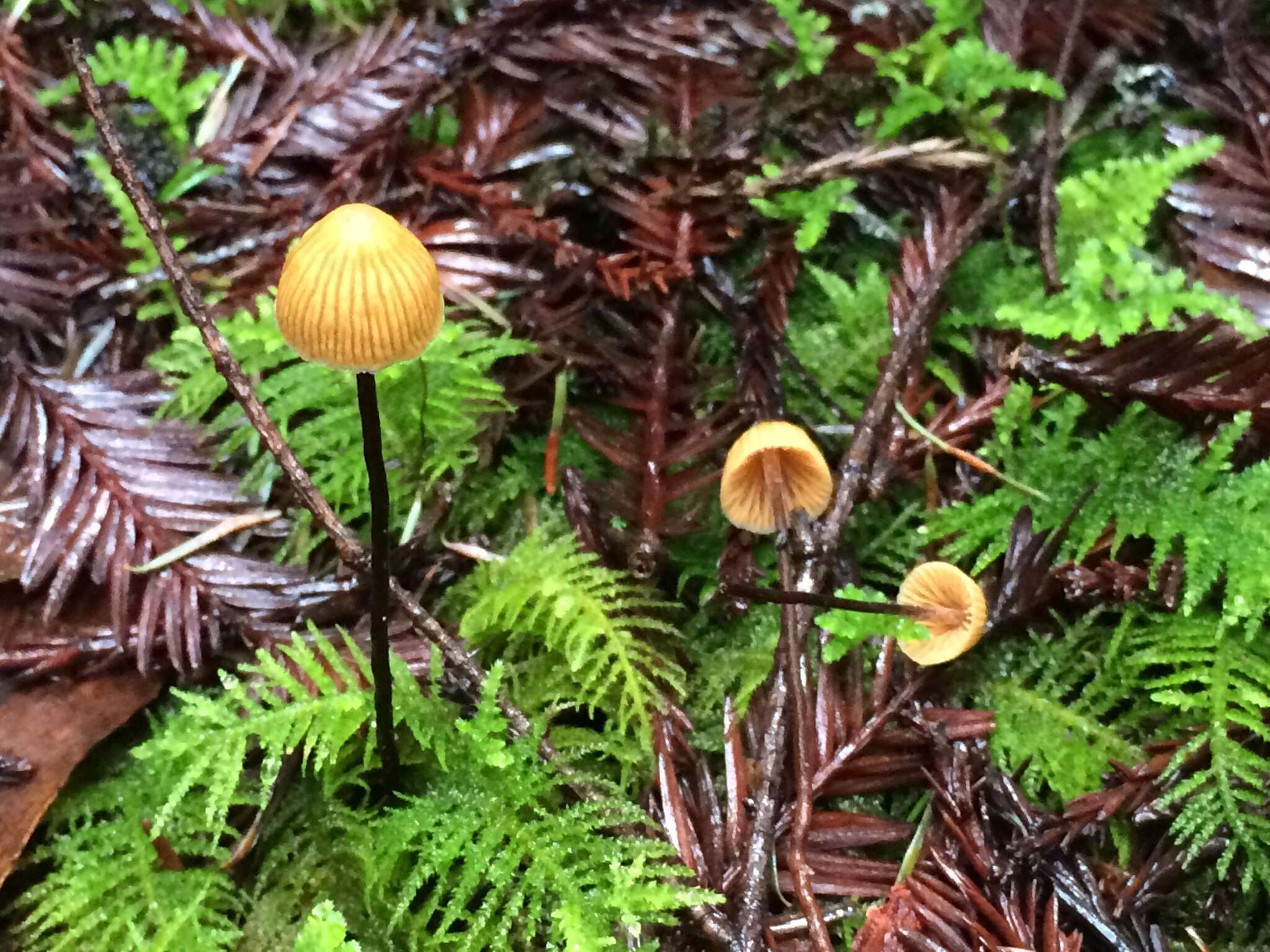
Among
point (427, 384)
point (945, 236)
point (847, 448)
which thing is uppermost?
point (945, 236)

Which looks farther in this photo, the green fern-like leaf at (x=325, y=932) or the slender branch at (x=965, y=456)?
the slender branch at (x=965, y=456)

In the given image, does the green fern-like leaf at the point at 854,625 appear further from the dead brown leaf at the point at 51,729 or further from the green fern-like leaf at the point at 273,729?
the dead brown leaf at the point at 51,729

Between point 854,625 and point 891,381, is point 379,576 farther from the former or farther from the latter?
point 891,381

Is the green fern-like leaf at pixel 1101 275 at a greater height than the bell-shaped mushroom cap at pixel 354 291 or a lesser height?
lesser

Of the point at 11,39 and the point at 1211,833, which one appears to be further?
the point at 11,39

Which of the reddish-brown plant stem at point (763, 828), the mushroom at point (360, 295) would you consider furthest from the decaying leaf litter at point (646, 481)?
the mushroom at point (360, 295)

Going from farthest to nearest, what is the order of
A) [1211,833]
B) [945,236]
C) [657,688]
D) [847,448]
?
[945,236], [847,448], [657,688], [1211,833]

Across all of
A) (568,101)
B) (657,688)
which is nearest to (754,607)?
(657,688)

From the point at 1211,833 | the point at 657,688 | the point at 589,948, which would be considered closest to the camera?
the point at 589,948

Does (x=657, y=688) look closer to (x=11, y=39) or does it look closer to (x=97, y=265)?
(x=97, y=265)
